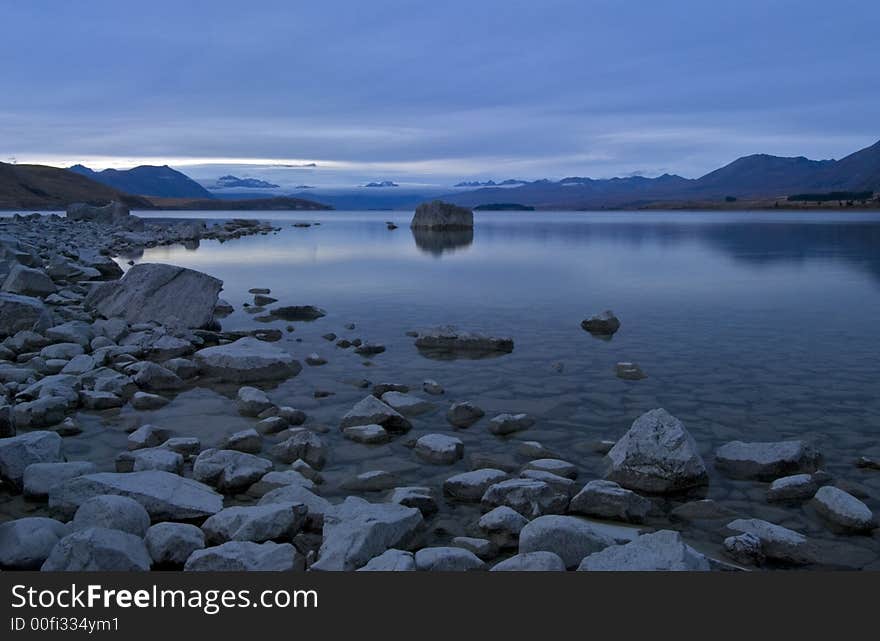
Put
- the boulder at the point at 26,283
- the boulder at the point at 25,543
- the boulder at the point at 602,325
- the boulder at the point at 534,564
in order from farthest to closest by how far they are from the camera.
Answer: the boulder at the point at 26,283, the boulder at the point at 602,325, the boulder at the point at 25,543, the boulder at the point at 534,564

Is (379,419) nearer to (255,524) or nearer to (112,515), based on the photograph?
(255,524)

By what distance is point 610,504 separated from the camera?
686 cm

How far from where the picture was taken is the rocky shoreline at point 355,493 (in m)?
5.59

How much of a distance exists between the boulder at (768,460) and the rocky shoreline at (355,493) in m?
0.02

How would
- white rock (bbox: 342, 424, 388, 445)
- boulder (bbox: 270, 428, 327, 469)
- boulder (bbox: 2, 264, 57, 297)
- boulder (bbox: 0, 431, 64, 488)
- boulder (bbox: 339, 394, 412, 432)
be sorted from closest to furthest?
boulder (bbox: 0, 431, 64, 488) → boulder (bbox: 270, 428, 327, 469) → white rock (bbox: 342, 424, 388, 445) → boulder (bbox: 339, 394, 412, 432) → boulder (bbox: 2, 264, 57, 297)

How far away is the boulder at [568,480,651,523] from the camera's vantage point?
684 cm

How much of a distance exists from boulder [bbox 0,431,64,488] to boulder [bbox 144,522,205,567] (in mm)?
2423

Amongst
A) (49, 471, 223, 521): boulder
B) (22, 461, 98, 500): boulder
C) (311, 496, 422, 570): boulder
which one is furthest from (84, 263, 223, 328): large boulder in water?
(311, 496, 422, 570): boulder

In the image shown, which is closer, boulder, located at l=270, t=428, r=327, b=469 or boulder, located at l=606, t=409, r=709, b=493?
boulder, located at l=606, t=409, r=709, b=493

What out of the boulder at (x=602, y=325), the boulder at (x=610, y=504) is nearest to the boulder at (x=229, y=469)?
the boulder at (x=610, y=504)

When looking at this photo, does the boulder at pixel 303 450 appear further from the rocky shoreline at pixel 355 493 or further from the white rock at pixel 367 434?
the white rock at pixel 367 434

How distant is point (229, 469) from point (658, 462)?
15.2 feet

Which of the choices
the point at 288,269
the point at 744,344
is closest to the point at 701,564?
the point at 744,344

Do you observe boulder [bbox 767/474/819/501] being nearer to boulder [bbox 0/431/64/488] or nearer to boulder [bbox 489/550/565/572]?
boulder [bbox 489/550/565/572]
